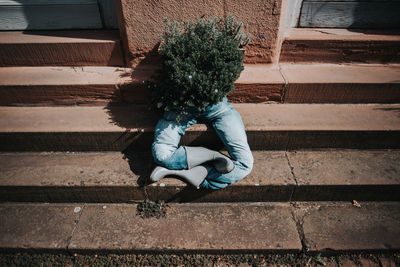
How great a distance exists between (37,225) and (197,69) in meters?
2.18

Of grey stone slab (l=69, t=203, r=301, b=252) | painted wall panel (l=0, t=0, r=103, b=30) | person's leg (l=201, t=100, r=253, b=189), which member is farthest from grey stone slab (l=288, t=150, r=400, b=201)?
painted wall panel (l=0, t=0, r=103, b=30)

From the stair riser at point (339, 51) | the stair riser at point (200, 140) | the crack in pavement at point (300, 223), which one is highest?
the stair riser at point (339, 51)

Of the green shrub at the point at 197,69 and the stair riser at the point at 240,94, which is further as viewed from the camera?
the stair riser at the point at 240,94

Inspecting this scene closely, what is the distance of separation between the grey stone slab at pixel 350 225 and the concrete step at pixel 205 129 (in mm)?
679

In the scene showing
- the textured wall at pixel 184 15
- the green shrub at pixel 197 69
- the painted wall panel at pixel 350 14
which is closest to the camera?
the green shrub at pixel 197 69

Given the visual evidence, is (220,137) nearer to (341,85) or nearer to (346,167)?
(346,167)

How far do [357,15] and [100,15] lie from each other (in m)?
3.39

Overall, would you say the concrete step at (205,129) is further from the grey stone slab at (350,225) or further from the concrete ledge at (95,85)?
the grey stone slab at (350,225)

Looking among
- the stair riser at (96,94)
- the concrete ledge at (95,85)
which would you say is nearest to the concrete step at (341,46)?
the concrete ledge at (95,85)

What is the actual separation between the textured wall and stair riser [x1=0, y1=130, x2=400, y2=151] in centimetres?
108

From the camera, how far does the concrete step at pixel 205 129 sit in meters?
2.65

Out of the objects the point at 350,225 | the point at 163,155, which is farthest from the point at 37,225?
the point at 350,225

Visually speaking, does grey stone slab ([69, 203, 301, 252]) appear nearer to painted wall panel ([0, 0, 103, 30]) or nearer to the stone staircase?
the stone staircase

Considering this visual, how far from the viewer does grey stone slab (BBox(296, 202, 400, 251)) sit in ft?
7.38
